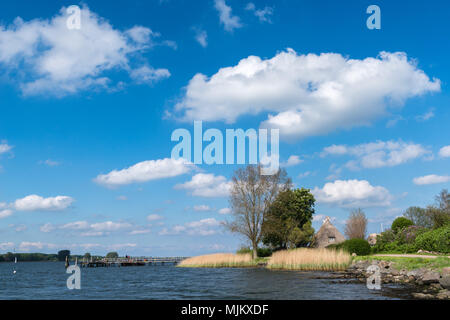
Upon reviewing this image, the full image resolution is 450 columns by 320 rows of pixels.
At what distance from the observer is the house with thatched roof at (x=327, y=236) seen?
57.7 meters

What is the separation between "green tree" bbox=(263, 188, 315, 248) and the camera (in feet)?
167

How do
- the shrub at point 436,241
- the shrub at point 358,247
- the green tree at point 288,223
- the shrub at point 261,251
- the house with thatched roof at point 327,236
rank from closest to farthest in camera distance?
the shrub at point 436,241 < the shrub at point 358,247 < the green tree at point 288,223 < the shrub at point 261,251 < the house with thatched roof at point 327,236

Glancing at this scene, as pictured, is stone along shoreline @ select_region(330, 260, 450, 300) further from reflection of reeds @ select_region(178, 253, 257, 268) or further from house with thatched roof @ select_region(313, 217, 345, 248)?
house with thatched roof @ select_region(313, 217, 345, 248)

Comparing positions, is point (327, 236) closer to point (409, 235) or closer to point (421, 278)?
point (409, 235)

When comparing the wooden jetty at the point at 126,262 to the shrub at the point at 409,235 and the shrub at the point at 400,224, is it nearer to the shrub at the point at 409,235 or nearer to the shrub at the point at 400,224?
the shrub at the point at 400,224

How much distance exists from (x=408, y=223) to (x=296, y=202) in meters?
15.4

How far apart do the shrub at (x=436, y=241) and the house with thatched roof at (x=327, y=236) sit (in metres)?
25.5

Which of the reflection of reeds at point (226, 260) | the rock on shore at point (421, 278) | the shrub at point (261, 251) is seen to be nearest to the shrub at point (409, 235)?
the rock on shore at point (421, 278)

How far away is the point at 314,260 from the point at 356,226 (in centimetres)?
3456

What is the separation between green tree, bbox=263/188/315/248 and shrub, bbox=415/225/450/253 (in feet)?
65.7

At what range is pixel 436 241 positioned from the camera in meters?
29.7
